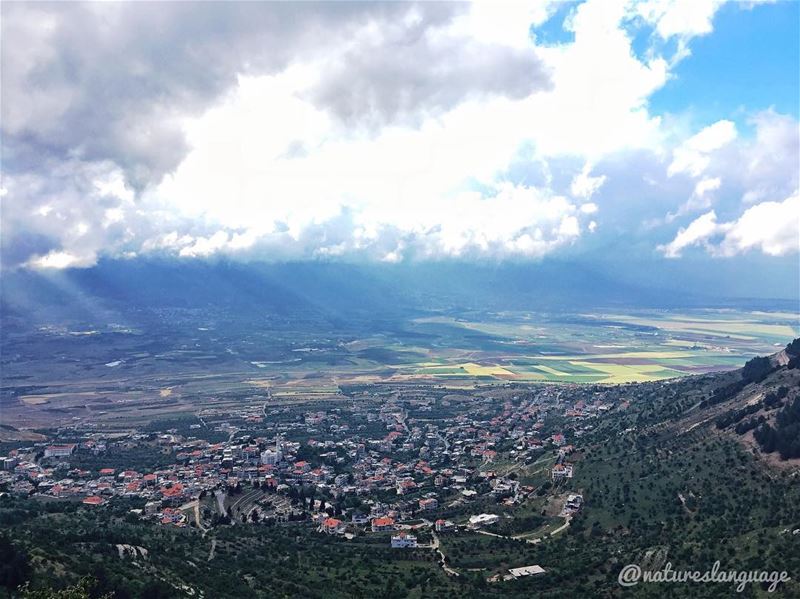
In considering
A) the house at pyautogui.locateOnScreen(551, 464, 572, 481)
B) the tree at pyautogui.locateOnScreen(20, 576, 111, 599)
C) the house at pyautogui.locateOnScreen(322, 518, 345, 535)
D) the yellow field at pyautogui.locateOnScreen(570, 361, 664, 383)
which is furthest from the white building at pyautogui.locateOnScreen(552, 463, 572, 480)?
the yellow field at pyautogui.locateOnScreen(570, 361, 664, 383)

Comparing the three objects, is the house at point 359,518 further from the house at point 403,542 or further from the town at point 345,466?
the house at point 403,542

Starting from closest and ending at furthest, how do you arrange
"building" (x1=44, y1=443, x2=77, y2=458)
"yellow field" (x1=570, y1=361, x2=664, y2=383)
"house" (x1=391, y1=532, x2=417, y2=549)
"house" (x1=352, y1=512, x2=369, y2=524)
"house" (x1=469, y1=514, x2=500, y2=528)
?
"house" (x1=391, y1=532, x2=417, y2=549) → "house" (x1=469, y1=514, x2=500, y2=528) → "house" (x1=352, y1=512, x2=369, y2=524) → "building" (x1=44, y1=443, x2=77, y2=458) → "yellow field" (x1=570, y1=361, x2=664, y2=383)

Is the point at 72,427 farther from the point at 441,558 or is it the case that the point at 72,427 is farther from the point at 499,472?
the point at 441,558

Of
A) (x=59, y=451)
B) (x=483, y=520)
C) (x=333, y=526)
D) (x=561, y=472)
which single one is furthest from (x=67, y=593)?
(x=59, y=451)

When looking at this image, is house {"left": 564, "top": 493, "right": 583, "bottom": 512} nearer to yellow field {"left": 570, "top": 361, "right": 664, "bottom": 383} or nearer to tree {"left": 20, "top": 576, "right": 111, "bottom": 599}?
tree {"left": 20, "top": 576, "right": 111, "bottom": 599}

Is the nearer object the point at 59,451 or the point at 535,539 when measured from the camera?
the point at 535,539

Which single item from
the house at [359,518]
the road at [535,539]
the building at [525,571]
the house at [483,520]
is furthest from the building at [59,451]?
the building at [525,571]

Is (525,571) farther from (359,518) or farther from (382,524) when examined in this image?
(359,518)
